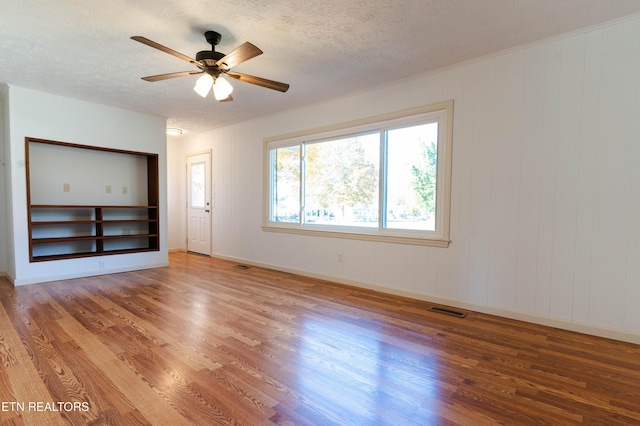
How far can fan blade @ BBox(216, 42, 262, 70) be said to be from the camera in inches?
88.9

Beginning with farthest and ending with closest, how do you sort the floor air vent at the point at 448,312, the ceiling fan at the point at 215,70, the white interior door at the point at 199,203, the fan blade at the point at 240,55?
the white interior door at the point at 199,203, the floor air vent at the point at 448,312, the ceiling fan at the point at 215,70, the fan blade at the point at 240,55

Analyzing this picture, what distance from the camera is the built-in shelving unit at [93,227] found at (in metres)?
4.39

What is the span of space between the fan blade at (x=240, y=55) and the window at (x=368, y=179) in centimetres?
202

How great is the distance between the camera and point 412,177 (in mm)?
3738

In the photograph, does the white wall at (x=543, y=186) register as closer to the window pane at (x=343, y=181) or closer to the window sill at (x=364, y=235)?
the window sill at (x=364, y=235)

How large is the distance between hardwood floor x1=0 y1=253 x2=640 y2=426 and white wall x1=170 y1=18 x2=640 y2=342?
0.31 meters

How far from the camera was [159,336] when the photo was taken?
2.58 m

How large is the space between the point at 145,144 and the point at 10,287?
2638 millimetres

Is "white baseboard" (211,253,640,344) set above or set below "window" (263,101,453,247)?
below

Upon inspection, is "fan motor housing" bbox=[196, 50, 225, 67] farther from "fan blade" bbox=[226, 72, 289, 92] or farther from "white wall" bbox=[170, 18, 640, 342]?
"white wall" bbox=[170, 18, 640, 342]

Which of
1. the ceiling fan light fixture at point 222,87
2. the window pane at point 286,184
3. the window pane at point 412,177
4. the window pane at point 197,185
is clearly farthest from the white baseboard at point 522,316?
the window pane at point 197,185

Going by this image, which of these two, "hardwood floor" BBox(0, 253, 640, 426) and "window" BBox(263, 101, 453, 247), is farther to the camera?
"window" BBox(263, 101, 453, 247)

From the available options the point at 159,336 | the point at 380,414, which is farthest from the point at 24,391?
the point at 380,414

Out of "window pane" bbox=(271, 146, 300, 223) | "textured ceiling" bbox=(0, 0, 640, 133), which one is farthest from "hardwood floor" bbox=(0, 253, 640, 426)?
"textured ceiling" bbox=(0, 0, 640, 133)
